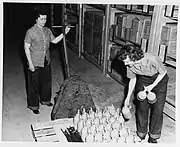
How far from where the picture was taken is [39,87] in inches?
42.9

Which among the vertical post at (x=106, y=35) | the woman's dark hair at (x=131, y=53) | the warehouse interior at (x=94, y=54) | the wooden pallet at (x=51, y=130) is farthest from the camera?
the vertical post at (x=106, y=35)

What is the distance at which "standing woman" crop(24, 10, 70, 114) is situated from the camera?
3.10 ft

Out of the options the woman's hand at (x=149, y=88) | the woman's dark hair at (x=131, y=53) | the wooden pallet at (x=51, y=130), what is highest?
the woman's dark hair at (x=131, y=53)

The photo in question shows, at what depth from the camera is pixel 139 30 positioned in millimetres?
1207

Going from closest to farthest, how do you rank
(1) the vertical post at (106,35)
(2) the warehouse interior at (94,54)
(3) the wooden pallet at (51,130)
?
(3) the wooden pallet at (51,130) < (2) the warehouse interior at (94,54) < (1) the vertical post at (106,35)

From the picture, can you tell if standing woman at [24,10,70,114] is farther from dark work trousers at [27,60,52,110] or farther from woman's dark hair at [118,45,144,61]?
woman's dark hair at [118,45,144,61]

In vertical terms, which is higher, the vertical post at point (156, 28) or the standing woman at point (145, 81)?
the vertical post at point (156, 28)

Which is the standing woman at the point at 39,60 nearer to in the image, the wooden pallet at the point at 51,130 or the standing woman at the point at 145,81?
the wooden pallet at the point at 51,130

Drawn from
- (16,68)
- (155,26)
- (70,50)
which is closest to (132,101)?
(155,26)

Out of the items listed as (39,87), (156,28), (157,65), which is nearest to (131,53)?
(157,65)

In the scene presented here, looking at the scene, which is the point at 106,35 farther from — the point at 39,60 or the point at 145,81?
the point at 145,81

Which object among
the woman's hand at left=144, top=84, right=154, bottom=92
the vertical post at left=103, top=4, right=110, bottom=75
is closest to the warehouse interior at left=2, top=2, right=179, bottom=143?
the vertical post at left=103, top=4, right=110, bottom=75

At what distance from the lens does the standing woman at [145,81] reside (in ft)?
2.52

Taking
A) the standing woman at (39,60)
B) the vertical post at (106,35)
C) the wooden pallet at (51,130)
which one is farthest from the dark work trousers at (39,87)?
the vertical post at (106,35)
